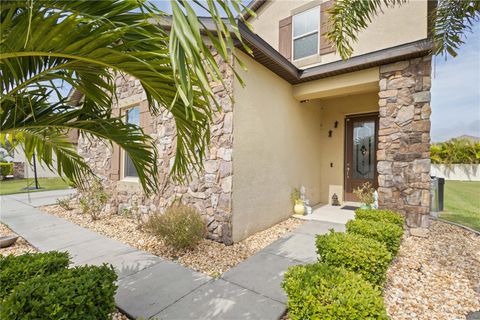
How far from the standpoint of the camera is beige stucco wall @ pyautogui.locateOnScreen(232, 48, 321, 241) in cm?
472

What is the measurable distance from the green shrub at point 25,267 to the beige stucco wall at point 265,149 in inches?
112

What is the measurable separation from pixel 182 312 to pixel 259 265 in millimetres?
1477

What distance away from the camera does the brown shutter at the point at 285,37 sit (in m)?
7.36

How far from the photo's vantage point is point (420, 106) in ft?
16.1

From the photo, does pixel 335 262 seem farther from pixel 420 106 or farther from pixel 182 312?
pixel 420 106

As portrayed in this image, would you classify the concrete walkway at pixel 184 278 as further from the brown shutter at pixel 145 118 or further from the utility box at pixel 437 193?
the utility box at pixel 437 193

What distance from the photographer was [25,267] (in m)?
2.12

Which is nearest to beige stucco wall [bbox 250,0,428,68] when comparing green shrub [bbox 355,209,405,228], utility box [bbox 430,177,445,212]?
utility box [bbox 430,177,445,212]

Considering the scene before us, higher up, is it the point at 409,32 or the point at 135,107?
the point at 409,32

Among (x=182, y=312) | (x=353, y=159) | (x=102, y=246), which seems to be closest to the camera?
(x=182, y=312)

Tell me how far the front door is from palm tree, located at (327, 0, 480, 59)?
3555 mm

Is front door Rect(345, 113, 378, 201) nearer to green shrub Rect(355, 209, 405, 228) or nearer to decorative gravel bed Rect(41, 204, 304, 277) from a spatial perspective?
decorative gravel bed Rect(41, 204, 304, 277)

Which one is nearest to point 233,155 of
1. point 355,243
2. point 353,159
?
point 355,243

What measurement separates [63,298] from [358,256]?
2.70 metres
